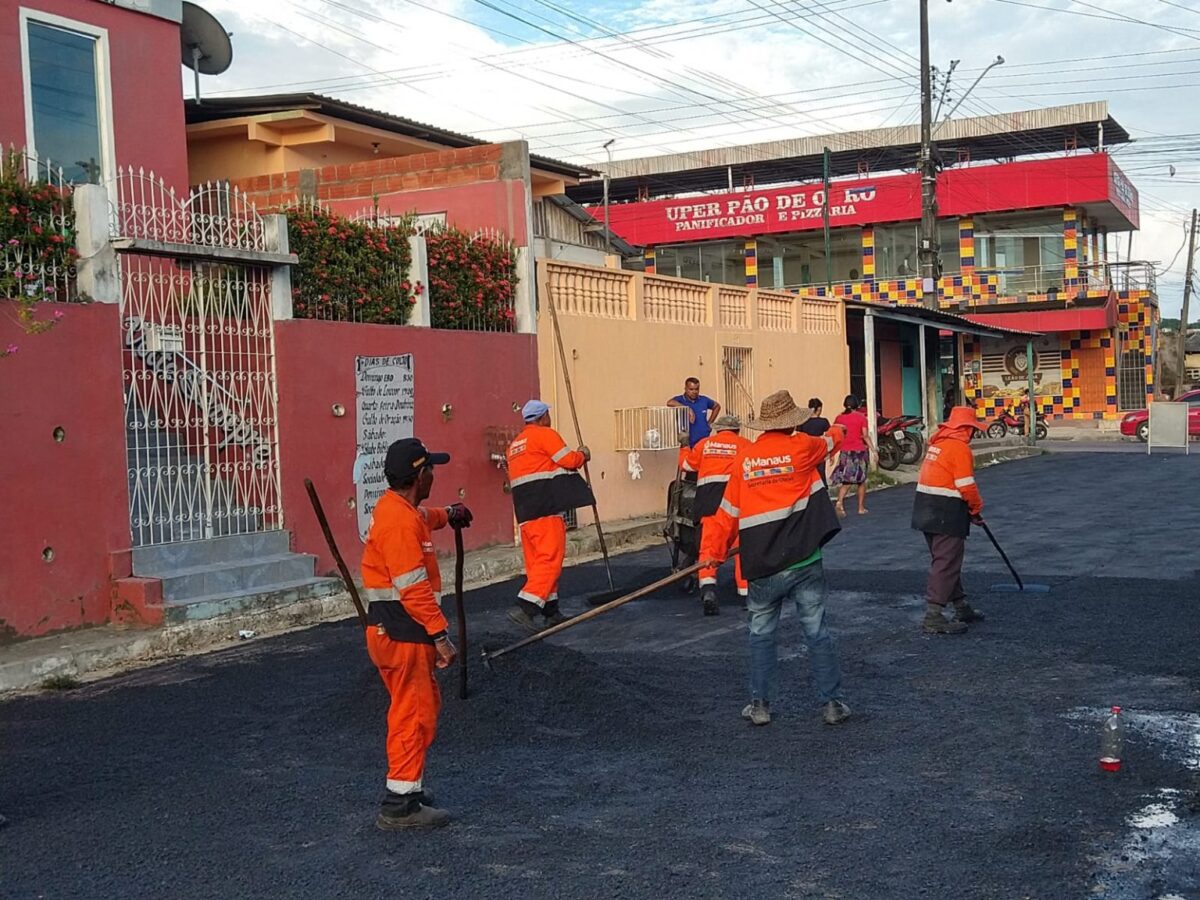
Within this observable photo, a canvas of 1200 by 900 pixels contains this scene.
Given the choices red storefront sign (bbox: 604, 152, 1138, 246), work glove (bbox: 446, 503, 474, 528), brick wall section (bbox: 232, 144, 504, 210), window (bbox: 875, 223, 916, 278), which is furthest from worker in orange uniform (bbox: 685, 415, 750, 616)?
window (bbox: 875, 223, 916, 278)

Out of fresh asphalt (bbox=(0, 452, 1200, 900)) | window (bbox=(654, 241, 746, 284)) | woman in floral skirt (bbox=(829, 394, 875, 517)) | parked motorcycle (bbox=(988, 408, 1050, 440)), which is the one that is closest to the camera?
fresh asphalt (bbox=(0, 452, 1200, 900))

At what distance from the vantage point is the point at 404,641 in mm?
5469

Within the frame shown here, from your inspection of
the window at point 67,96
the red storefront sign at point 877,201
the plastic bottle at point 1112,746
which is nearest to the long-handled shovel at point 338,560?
the plastic bottle at point 1112,746

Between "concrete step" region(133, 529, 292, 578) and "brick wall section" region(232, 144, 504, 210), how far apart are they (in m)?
6.96

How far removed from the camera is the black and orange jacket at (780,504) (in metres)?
7.00

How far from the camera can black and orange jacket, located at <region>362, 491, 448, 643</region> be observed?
17.9 feet

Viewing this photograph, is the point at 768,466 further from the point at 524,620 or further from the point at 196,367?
the point at 196,367

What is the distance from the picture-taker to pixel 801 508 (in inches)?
278

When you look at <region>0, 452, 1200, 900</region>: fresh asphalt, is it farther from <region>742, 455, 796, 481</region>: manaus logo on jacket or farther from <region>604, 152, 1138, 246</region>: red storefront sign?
<region>604, 152, 1138, 246</region>: red storefront sign

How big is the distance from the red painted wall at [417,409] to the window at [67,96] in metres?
3.54

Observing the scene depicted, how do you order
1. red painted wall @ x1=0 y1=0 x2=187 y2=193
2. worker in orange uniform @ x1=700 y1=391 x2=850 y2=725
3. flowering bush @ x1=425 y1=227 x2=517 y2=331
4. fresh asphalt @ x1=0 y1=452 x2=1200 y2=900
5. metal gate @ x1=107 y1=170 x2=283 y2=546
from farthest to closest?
1. flowering bush @ x1=425 y1=227 x2=517 y2=331
2. red painted wall @ x1=0 y1=0 x2=187 y2=193
3. metal gate @ x1=107 y1=170 x2=283 y2=546
4. worker in orange uniform @ x1=700 y1=391 x2=850 y2=725
5. fresh asphalt @ x1=0 y1=452 x2=1200 y2=900

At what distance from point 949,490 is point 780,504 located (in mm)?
2845

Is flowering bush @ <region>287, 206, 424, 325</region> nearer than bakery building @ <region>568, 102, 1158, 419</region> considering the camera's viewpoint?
Yes

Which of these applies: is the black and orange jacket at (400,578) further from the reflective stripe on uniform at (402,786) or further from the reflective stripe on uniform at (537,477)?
the reflective stripe on uniform at (537,477)
